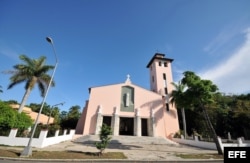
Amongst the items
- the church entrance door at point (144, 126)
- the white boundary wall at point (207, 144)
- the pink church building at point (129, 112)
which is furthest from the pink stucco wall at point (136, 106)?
the white boundary wall at point (207, 144)

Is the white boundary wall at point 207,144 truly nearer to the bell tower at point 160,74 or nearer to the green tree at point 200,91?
the green tree at point 200,91

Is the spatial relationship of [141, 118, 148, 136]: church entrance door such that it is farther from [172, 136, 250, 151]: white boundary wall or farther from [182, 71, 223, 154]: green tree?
[182, 71, 223, 154]: green tree

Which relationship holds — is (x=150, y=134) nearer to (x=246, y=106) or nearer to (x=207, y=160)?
(x=207, y=160)

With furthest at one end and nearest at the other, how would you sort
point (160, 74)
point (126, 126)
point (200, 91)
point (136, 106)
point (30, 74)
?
point (160, 74) < point (126, 126) < point (136, 106) < point (30, 74) < point (200, 91)

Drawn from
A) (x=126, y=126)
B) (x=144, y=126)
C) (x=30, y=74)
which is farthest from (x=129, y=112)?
(x=30, y=74)

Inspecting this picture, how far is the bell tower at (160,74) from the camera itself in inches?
1309

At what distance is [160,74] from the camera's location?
34750 millimetres

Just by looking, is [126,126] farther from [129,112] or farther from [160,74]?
[160,74]

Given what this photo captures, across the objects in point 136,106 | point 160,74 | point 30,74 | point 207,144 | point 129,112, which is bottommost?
point 207,144

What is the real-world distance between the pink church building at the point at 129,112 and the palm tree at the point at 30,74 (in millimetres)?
8136

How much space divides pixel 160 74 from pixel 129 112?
12333mm

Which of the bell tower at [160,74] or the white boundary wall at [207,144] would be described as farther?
the bell tower at [160,74]

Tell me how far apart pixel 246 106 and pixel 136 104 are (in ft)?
68.1

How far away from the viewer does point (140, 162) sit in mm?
9961
